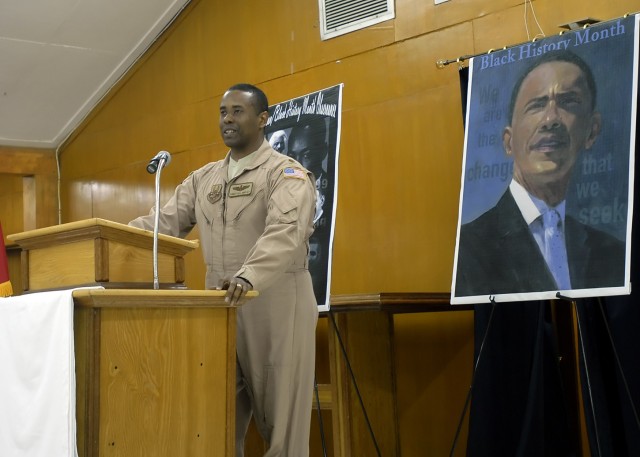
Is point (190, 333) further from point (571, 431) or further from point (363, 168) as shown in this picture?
point (363, 168)

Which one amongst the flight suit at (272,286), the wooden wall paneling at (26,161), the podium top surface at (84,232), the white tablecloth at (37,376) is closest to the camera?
the white tablecloth at (37,376)

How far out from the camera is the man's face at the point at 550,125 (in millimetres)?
3168

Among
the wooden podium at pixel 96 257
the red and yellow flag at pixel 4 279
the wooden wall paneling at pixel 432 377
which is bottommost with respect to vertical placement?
the wooden wall paneling at pixel 432 377

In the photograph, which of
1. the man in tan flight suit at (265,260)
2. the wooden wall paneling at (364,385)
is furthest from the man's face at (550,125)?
the wooden wall paneling at (364,385)

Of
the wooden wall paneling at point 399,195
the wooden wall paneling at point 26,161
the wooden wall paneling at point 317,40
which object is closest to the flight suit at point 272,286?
the wooden wall paneling at point 399,195

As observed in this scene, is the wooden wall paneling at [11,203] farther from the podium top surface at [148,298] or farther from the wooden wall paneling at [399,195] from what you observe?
the podium top surface at [148,298]

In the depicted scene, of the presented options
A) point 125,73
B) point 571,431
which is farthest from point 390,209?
point 125,73

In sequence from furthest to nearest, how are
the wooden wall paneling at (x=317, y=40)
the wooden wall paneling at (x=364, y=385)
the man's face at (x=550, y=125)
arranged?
the wooden wall paneling at (x=317, y=40)
the wooden wall paneling at (x=364, y=385)
the man's face at (x=550, y=125)

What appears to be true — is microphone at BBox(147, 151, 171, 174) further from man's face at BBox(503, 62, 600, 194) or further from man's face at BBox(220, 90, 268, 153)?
man's face at BBox(503, 62, 600, 194)

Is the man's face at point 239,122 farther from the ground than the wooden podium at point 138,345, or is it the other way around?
the man's face at point 239,122

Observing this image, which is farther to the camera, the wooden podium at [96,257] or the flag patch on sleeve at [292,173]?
the flag patch on sleeve at [292,173]

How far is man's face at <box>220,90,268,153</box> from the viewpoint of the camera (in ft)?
9.59

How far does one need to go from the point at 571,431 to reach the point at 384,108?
6.28 feet

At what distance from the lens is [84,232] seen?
7.88 ft
